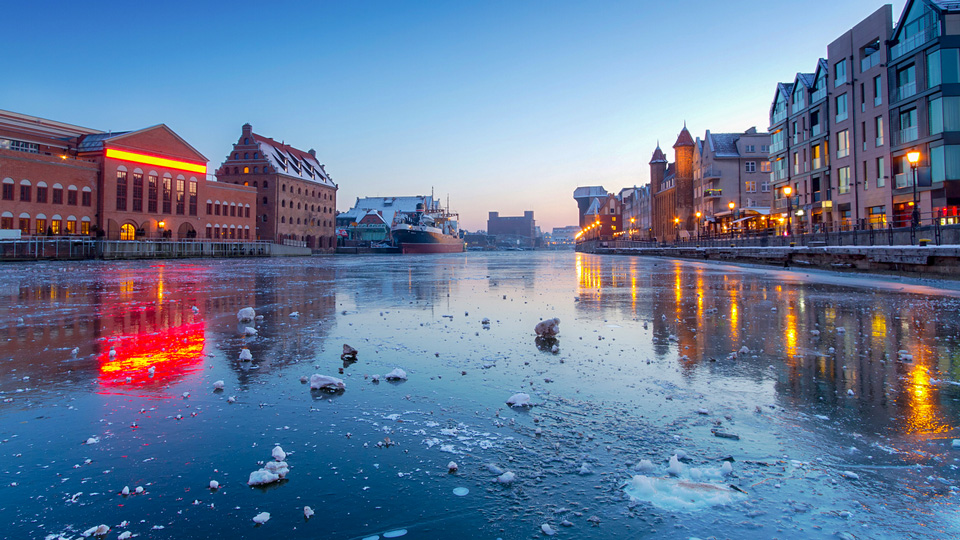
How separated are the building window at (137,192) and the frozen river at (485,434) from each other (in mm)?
58702

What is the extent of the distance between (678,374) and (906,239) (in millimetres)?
24516

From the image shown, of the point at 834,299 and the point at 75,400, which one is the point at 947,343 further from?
the point at 75,400

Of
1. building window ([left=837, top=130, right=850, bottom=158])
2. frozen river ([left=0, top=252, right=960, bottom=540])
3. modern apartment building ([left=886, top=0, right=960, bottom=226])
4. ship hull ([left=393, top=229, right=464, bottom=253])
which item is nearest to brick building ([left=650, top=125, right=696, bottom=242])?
building window ([left=837, top=130, right=850, bottom=158])

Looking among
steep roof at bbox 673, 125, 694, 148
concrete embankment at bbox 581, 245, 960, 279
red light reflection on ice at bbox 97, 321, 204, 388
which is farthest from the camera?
steep roof at bbox 673, 125, 694, 148

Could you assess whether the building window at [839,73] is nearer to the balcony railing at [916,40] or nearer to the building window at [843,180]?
the balcony railing at [916,40]

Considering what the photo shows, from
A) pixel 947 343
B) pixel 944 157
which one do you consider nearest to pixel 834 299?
pixel 947 343

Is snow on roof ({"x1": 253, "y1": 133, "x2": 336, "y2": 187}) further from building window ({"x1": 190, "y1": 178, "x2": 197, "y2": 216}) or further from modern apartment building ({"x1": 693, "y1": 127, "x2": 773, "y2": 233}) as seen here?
modern apartment building ({"x1": 693, "y1": 127, "x2": 773, "y2": 233})

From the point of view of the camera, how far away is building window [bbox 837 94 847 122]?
4188cm

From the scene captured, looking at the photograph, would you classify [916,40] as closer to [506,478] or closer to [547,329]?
[547,329]

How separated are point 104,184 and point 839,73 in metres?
69.8

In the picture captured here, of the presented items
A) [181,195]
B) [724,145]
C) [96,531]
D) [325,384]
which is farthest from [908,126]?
[181,195]

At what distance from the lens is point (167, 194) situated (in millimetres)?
61812

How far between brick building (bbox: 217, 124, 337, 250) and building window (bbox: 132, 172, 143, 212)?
18836 mm

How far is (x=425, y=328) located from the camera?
8.84m
